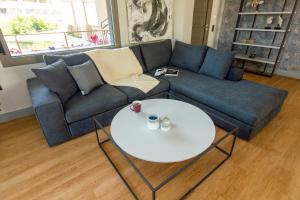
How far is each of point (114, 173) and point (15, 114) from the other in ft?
5.80

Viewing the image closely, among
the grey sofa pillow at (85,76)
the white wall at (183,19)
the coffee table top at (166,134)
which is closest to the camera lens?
the coffee table top at (166,134)

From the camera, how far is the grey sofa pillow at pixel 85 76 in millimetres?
1936

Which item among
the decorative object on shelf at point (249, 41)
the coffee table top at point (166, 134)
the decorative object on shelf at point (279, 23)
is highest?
the decorative object on shelf at point (279, 23)

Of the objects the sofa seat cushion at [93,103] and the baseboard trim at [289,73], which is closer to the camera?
the sofa seat cushion at [93,103]

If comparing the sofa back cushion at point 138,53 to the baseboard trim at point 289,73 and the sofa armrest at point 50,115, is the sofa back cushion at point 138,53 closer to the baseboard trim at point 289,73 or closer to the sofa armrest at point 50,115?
the sofa armrest at point 50,115

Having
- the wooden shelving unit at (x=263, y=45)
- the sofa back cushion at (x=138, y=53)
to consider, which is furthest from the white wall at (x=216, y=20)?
the sofa back cushion at (x=138, y=53)

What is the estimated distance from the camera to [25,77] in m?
2.17

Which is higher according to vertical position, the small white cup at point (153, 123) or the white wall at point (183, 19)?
the white wall at point (183, 19)

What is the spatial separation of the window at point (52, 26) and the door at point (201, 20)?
1936 mm

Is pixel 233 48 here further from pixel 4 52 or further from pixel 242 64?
pixel 4 52

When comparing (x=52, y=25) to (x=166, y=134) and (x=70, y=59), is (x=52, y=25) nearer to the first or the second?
(x=70, y=59)

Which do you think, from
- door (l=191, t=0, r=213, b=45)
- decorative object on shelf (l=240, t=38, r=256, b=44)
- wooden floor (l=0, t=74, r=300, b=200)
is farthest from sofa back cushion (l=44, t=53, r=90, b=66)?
decorative object on shelf (l=240, t=38, r=256, b=44)

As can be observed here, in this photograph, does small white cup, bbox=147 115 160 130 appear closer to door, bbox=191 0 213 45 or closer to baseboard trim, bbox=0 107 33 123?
baseboard trim, bbox=0 107 33 123

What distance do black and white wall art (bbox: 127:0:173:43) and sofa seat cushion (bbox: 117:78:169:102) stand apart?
43.8 inches
